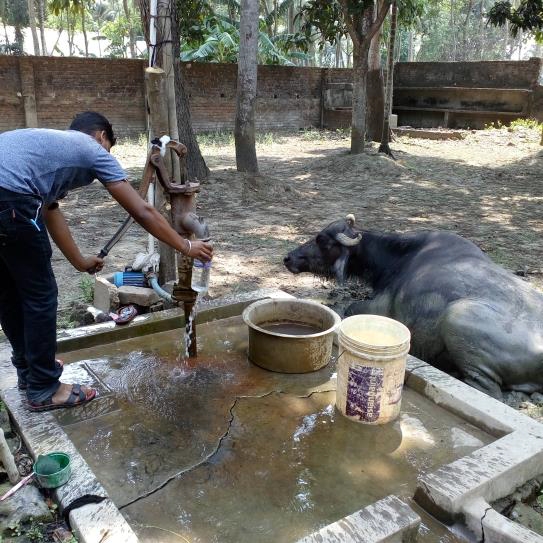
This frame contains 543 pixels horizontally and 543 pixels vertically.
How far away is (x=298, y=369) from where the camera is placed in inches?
140

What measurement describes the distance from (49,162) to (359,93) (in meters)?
11.1

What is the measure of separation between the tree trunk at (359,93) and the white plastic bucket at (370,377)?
10.5m

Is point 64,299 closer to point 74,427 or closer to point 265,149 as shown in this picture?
point 74,427

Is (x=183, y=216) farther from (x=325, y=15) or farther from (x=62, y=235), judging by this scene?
(x=325, y=15)

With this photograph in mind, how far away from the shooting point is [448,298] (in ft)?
13.1

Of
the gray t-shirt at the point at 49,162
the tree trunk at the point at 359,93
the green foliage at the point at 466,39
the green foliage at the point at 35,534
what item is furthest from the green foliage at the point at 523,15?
the green foliage at the point at 466,39

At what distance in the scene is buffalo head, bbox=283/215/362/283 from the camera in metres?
5.07

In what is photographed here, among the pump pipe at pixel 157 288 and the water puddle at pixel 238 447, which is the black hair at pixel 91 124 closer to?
the water puddle at pixel 238 447

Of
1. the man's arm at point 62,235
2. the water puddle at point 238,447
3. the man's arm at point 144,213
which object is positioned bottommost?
the water puddle at point 238,447

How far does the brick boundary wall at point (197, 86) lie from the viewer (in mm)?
15336

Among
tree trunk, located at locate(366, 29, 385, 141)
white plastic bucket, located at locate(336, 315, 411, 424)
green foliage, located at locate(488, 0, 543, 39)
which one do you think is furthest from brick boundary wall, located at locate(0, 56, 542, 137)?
white plastic bucket, located at locate(336, 315, 411, 424)

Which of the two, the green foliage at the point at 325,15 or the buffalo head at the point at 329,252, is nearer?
the buffalo head at the point at 329,252

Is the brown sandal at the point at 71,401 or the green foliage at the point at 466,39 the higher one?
the green foliage at the point at 466,39

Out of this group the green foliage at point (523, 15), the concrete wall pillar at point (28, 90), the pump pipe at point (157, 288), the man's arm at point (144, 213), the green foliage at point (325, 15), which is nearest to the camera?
the man's arm at point (144, 213)
